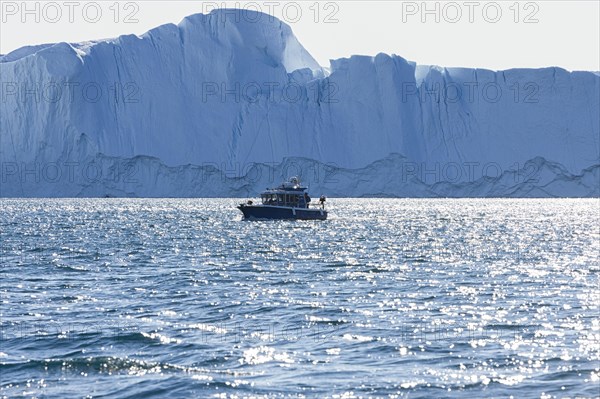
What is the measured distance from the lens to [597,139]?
104m

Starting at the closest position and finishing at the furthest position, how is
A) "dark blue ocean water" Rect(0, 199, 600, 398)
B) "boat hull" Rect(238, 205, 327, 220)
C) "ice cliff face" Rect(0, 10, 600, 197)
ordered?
"dark blue ocean water" Rect(0, 199, 600, 398) < "boat hull" Rect(238, 205, 327, 220) < "ice cliff face" Rect(0, 10, 600, 197)

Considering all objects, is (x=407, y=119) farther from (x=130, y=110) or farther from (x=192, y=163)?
(x=130, y=110)

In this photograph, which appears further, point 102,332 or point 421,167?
point 421,167

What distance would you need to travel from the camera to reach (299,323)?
1580 centimetres

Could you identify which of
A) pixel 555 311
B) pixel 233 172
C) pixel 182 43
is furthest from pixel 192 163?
pixel 555 311

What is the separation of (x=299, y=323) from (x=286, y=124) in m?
87.2

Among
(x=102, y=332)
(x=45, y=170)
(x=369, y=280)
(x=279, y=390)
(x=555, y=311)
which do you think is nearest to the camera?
(x=279, y=390)

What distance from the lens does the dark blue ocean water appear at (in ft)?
37.7

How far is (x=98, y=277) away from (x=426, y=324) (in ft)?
36.7

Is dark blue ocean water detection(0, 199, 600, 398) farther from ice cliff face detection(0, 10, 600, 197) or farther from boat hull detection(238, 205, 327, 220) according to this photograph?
ice cliff face detection(0, 10, 600, 197)

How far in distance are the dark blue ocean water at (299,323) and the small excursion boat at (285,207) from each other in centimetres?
2647

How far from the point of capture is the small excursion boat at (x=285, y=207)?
59875mm

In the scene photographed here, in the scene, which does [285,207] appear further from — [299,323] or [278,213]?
[299,323]

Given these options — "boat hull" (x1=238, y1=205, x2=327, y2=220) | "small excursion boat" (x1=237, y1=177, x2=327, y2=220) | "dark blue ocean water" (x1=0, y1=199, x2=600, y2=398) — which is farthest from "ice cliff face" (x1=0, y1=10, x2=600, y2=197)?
"dark blue ocean water" (x1=0, y1=199, x2=600, y2=398)
